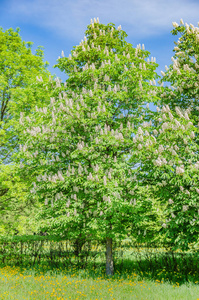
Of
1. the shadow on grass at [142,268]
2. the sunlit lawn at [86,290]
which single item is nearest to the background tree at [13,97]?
the shadow on grass at [142,268]

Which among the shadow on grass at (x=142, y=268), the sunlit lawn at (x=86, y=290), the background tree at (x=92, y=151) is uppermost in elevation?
the background tree at (x=92, y=151)

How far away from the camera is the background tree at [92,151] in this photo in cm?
908

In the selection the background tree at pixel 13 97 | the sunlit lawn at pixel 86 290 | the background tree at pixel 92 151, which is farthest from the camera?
the background tree at pixel 13 97

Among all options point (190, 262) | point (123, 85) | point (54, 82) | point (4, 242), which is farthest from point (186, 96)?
point (4, 242)

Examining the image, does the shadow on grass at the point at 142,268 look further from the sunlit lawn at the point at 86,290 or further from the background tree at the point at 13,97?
the background tree at the point at 13,97

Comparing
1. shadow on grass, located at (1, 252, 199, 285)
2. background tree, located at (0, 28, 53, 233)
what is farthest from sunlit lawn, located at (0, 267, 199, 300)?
background tree, located at (0, 28, 53, 233)

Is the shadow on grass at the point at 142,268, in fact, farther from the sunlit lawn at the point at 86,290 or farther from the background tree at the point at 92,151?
the sunlit lawn at the point at 86,290

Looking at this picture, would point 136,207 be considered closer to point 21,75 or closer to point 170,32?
point 170,32

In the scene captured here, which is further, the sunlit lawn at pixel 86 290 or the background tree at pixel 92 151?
the background tree at pixel 92 151

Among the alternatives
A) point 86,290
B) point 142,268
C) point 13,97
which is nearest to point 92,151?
point 86,290

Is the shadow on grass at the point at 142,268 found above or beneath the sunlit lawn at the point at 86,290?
beneath

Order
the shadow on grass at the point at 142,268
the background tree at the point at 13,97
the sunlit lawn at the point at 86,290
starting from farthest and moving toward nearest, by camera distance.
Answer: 1. the background tree at the point at 13,97
2. the shadow on grass at the point at 142,268
3. the sunlit lawn at the point at 86,290

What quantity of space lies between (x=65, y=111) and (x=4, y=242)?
9.06 meters

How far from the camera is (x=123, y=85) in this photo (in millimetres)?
10328
